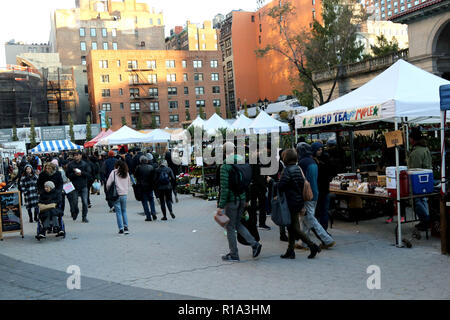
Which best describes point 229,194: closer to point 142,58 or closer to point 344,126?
point 344,126

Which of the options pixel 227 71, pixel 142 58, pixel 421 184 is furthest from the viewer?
pixel 227 71

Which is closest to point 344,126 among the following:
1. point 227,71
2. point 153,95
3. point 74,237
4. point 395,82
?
point 395,82

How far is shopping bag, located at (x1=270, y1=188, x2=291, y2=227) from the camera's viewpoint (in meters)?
7.00

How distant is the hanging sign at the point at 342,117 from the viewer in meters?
8.38

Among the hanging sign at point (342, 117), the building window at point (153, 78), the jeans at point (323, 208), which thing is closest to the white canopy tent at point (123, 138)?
the hanging sign at point (342, 117)

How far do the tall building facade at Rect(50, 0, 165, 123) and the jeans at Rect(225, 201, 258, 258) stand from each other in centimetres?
8531

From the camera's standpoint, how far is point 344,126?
13.0 m

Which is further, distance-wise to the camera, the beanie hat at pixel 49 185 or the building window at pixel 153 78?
the building window at pixel 153 78

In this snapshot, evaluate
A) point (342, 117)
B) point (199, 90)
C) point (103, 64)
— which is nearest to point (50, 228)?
point (342, 117)

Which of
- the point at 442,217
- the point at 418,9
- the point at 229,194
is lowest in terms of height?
the point at 442,217

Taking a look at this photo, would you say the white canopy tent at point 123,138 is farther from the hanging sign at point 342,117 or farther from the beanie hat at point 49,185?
the hanging sign at point 342,117

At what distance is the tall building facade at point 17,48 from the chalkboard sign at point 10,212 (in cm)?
11257

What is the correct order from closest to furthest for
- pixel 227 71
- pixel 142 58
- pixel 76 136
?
pixel 76 136, pixel 142 58, pixel 227 71

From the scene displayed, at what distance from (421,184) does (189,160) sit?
41.3 ft
